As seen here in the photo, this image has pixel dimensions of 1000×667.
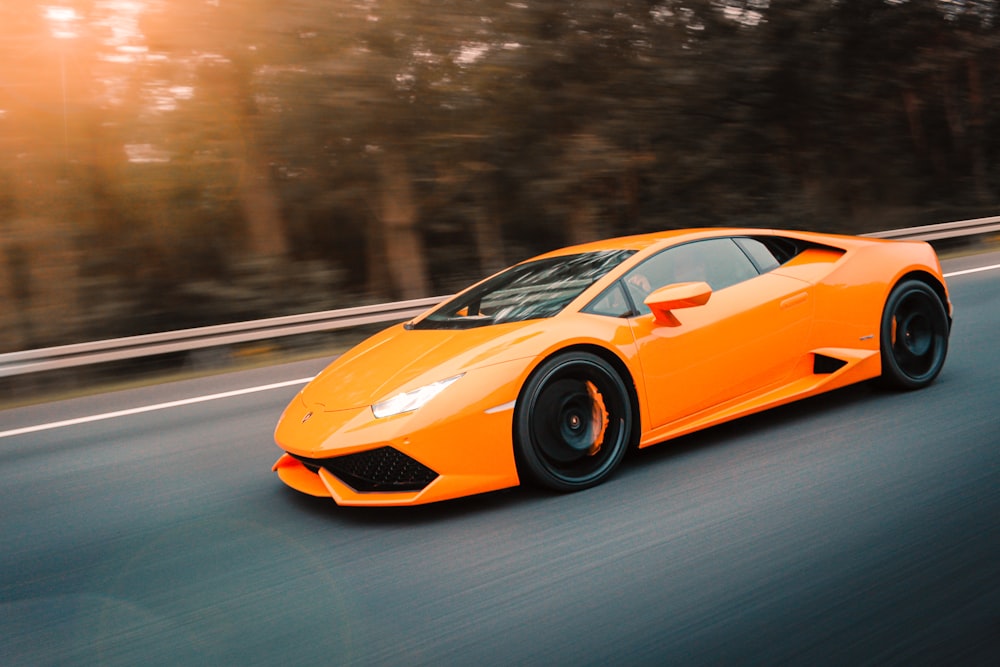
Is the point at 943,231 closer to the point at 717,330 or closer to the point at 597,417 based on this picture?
the point at 717,330

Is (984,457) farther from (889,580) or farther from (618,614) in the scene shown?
(618,614)

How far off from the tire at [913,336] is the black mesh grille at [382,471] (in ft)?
9.89

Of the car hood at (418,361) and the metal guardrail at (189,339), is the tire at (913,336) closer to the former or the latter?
the car hood at (418,361)

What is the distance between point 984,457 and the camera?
4148mm

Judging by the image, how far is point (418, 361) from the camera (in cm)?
431

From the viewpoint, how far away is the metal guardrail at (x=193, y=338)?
334 inches

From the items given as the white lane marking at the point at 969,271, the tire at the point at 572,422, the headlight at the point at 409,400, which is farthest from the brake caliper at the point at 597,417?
the white lane marking at the point at 969,271

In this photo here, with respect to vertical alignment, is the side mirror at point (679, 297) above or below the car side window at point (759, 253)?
below

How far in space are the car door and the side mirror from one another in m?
0.12

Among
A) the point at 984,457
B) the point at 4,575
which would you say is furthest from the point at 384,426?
the point at 984,457

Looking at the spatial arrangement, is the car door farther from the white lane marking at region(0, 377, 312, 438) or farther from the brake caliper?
the white lane marking at region(0, 377, 312, 438)

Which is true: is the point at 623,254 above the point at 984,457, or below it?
above

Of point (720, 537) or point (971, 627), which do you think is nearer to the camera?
point (971, 627)

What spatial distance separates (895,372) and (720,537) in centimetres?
245
